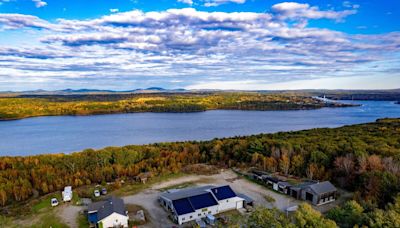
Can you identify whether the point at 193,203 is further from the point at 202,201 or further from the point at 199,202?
the point at 202,201

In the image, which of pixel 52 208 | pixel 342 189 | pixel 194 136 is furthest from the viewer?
pixel 194 136

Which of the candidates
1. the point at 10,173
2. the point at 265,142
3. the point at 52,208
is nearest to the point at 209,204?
the point at 52,208

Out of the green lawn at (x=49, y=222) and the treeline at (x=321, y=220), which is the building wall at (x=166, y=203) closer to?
the green lawn at (x=49, y=222)

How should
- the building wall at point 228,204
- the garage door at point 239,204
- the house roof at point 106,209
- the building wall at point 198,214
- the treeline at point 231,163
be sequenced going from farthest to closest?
1. the treeline at point 231,163
2. the garage door at point 239,204
3. the building wall at point 228,204
4. the building wall at point 198,214
5. the house roof at point 106,209

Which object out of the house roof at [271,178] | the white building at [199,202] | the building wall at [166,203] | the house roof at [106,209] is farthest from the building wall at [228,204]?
the house roof at [106,209]

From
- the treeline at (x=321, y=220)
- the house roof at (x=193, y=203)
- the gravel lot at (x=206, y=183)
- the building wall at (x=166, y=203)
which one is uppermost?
the treeline at (x=321, y=220)

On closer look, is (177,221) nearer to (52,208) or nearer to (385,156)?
(52,208)

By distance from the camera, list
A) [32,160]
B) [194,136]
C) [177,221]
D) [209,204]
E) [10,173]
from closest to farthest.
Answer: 1. [177,221]
2. [209,204]
3. [10,173]
4. [32,160]
5. [194,136]
